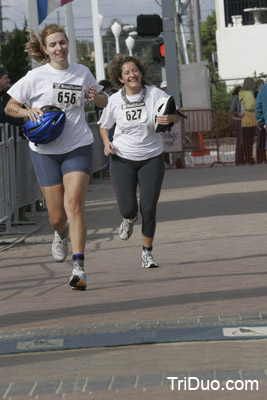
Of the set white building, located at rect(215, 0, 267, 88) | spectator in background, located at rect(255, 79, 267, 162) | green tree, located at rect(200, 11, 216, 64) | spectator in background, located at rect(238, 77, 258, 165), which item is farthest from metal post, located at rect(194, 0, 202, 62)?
green tree, located at rect(200, 11, 216, 64)

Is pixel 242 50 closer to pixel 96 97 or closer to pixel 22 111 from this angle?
pixel 96 97

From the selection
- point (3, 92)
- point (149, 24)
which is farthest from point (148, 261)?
point (149, 24)

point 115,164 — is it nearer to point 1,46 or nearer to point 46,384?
point 46,384

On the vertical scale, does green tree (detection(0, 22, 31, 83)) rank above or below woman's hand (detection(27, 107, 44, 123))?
above

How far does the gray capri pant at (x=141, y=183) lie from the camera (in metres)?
9.05

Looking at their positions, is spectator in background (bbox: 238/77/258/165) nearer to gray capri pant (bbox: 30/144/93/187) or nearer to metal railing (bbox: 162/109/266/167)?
metal railing (bbox: 162/109/266/167)

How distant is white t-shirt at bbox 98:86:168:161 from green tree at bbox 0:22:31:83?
6207mm

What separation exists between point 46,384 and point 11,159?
7678 millimetres

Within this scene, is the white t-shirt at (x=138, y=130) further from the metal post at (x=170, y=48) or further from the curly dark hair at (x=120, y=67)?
the metal post at (x=170, y=48)

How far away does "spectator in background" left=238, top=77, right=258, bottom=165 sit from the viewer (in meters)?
21.4

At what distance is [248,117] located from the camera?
2172 cm

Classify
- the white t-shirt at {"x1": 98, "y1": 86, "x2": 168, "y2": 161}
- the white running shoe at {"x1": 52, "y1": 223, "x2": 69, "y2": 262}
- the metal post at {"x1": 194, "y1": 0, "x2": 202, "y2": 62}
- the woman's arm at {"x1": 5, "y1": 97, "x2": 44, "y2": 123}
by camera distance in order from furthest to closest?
the metal post at {"x1": 194, "y1": 0, "x2": 202, "y2": 62} → the white t-shirt at {"x1": 98, "y1": 86, "x2": 168, "y2": 161} → the white running shoe at {"x1": 52, "y1": 223, "x2": 69, "y2": 262} → the woman's arm at {"x1": 5, "y1": 97, "x2": 44, "y2": 123}

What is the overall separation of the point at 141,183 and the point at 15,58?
21.5 ft

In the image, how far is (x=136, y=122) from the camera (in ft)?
29.7
